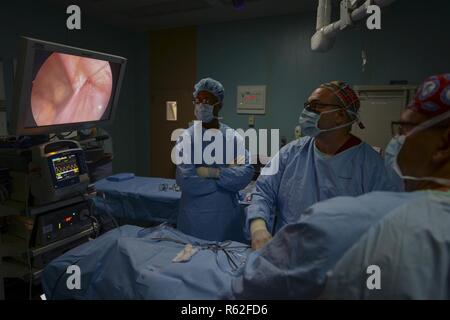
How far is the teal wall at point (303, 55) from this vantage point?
322 centimetres

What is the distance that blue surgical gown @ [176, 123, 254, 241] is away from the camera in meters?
2.29

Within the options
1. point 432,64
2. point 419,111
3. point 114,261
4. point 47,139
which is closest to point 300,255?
point 419,111

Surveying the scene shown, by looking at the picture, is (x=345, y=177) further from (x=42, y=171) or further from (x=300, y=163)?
(x=42, y=171)

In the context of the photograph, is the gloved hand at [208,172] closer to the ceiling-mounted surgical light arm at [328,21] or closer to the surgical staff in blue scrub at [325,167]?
the surgical staff in blue scrub at [325,167]

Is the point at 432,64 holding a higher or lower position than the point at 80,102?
higher

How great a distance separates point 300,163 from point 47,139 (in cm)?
127

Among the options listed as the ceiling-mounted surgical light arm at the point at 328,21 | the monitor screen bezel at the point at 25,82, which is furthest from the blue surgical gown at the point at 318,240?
the ceiling-mounted surgical light arm at the point at 328,21

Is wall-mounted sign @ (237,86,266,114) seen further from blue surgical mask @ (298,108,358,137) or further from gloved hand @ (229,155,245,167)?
blue surgical mask @ (298,108,358,137)

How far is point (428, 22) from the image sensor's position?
319cm

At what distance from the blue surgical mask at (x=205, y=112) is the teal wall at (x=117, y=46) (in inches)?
90.3

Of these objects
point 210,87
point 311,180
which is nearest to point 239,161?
point 210,87

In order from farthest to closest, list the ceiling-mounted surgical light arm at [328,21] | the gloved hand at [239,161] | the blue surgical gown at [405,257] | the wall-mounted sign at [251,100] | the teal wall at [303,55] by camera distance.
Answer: the wall-mounted sign at [251,100] → the teal wall at [303,55] → the gloved hand at [239,161] → the ceiling-mounted surgical light arm at [328,21] → the blue surgical gown at [405,257]

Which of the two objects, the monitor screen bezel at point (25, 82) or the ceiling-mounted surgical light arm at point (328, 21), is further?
the ceiling-mounted surgical light arm at point (328, 21)

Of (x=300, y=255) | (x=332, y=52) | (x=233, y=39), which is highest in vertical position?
(x=233, y=39)
